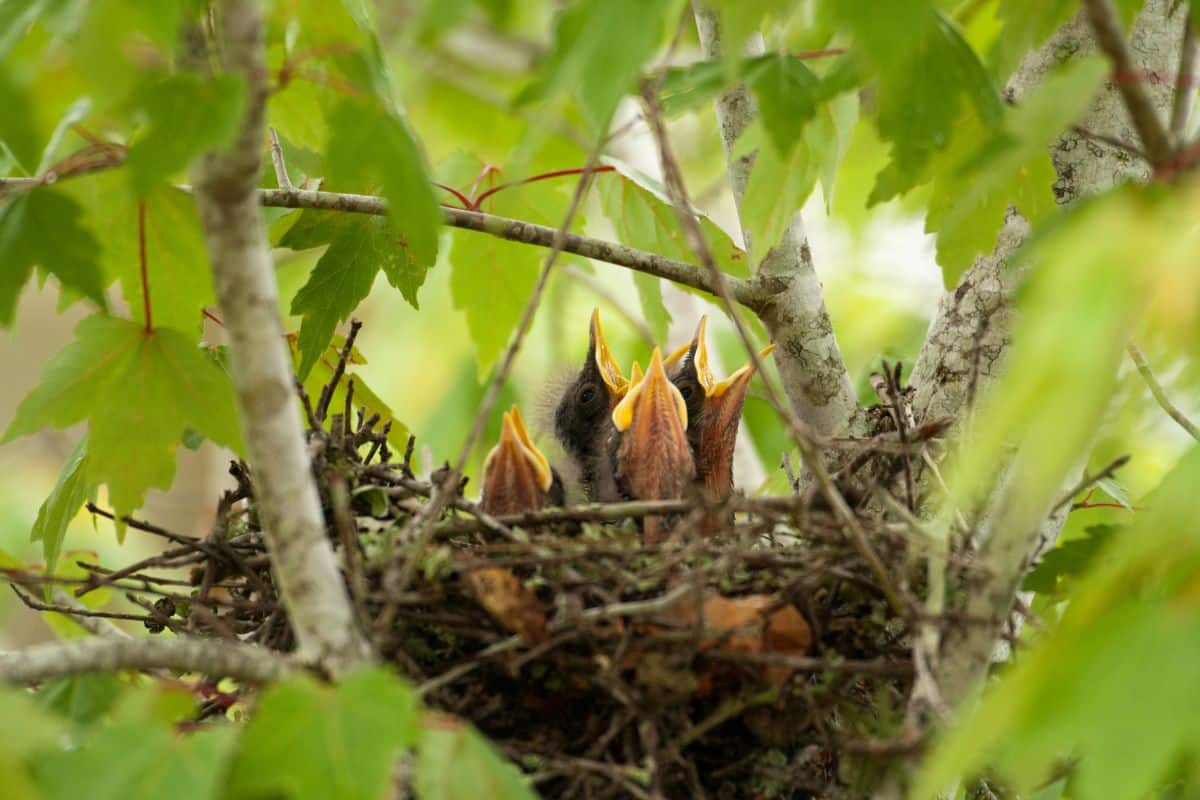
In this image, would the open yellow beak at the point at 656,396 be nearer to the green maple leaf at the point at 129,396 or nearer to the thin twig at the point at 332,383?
the thin twig at the point at 332,383

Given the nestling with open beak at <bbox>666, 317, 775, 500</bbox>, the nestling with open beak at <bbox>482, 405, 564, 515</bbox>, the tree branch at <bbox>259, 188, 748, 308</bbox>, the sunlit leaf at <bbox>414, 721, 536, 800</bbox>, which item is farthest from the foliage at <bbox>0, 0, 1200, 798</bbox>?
the nestling with open beak at <bbox>482, 405, 564, 515</bbox>

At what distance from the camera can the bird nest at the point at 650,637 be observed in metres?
1.81

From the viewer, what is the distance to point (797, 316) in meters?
2.78

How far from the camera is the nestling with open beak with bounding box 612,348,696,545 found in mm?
2559

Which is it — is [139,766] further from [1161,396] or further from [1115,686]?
[1161,396]

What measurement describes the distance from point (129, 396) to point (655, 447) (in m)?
1.04

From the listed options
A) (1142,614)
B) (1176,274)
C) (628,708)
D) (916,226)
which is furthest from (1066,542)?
(916,226)

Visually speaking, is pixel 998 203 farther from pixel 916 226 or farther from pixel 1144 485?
pixel 916 226

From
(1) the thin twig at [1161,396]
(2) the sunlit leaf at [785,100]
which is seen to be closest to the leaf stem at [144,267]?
(2) the sunlit leaf at [785,100]

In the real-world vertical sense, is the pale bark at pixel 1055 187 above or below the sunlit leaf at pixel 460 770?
above

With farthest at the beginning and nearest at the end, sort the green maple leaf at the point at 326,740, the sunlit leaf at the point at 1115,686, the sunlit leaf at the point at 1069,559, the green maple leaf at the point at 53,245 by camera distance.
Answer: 1. the sunlit leaf at the point at 1069,559
2. the green maple leaf at the point at 53,245
3. the green maple leaf at the point at 326,740
4. the sunlit leaf at the point at 1115,686

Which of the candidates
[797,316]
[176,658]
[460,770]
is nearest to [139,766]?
[176,658]

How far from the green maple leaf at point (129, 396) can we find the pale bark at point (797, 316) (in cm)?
125

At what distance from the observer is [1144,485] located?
15.8ft
